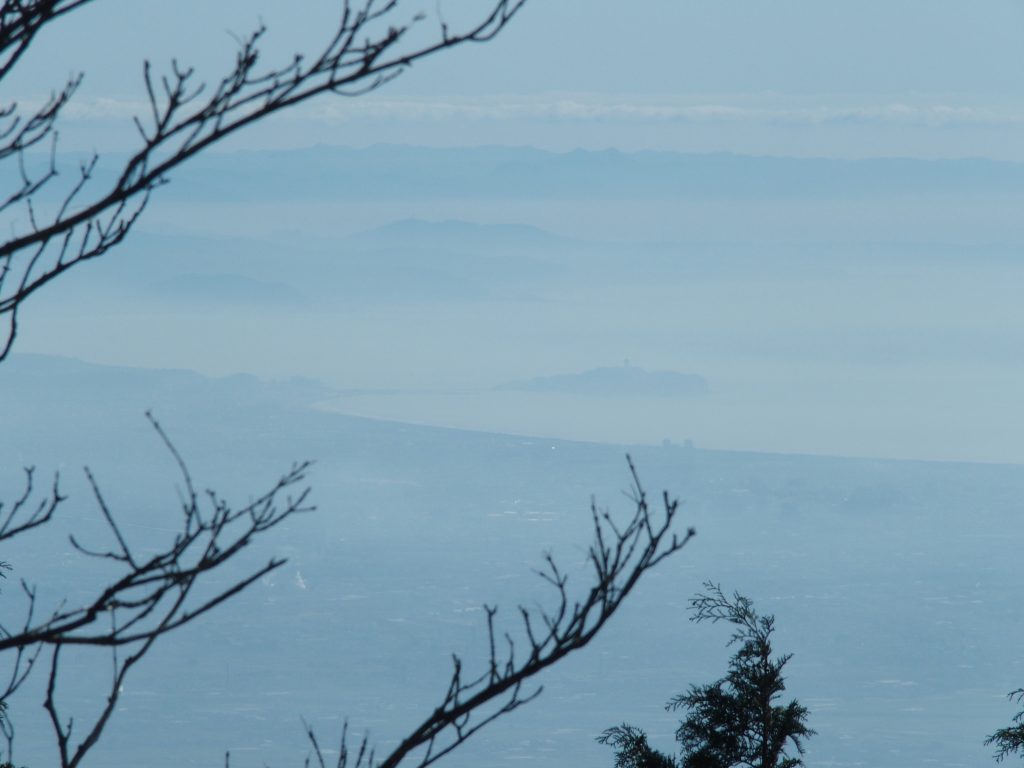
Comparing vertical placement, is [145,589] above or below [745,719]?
above

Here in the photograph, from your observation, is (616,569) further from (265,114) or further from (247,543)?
(265,114)

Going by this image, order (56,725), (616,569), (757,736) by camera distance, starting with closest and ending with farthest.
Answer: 1. (616,569)
2. (56,725)
3. (757,736)

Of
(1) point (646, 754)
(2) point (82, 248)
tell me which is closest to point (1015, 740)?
(1) point (646, 754)

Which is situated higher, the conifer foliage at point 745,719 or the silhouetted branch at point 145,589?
the silhouetted branch at point 145,589

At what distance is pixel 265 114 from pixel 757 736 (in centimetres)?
708

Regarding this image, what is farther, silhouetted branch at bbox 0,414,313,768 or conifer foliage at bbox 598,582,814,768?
conifer foliage at bbox 598,582,814,768

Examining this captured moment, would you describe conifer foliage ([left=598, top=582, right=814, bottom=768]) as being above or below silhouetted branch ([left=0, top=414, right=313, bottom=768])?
below

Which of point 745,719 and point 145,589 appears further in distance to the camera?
point 745,719

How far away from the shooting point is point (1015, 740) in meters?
9.33

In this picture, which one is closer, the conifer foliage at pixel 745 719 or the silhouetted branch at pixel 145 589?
the silhouetted branch at pixel 145 589

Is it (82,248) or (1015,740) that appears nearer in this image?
(82,248)

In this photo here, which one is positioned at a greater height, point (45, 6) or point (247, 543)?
point (45, 6)

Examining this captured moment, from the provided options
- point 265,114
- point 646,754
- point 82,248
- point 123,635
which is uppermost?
point 265,114

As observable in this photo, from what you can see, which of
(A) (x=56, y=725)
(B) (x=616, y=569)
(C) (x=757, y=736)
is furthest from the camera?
(C) (x=757, y=736)
